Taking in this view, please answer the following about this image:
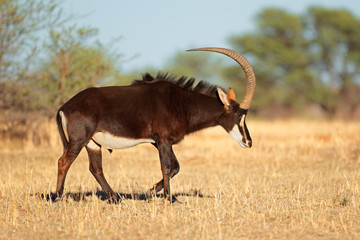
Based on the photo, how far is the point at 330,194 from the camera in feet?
29.9

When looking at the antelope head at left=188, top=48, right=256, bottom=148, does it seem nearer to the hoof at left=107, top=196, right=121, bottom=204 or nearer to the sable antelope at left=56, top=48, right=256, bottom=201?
the sable antelope at left=56, top=48, right=256, bottom=201

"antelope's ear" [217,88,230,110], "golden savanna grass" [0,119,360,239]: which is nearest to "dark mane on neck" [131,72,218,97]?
"antelope's ear" [217,88,230,110]

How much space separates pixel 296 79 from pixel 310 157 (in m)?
29.4

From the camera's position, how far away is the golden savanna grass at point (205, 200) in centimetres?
631

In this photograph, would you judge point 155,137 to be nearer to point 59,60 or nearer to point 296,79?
point 59,60

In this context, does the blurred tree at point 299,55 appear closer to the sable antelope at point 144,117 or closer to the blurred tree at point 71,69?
the blurred tree at point 71,69

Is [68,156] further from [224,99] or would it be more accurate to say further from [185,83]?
[224,99]

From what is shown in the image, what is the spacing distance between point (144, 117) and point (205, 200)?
68.6 inches

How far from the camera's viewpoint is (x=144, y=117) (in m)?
8.12

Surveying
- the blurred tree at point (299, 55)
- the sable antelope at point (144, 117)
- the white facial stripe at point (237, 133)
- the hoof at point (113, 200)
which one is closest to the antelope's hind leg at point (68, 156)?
the sable antelope at point (144, 117)

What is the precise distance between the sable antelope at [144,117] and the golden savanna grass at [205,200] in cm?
80

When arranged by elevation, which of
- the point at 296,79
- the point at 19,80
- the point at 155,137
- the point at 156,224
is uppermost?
the point at 296,79

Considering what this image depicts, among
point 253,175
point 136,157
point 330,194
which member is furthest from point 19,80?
point 330,194

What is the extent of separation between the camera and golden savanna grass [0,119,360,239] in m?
6.31
